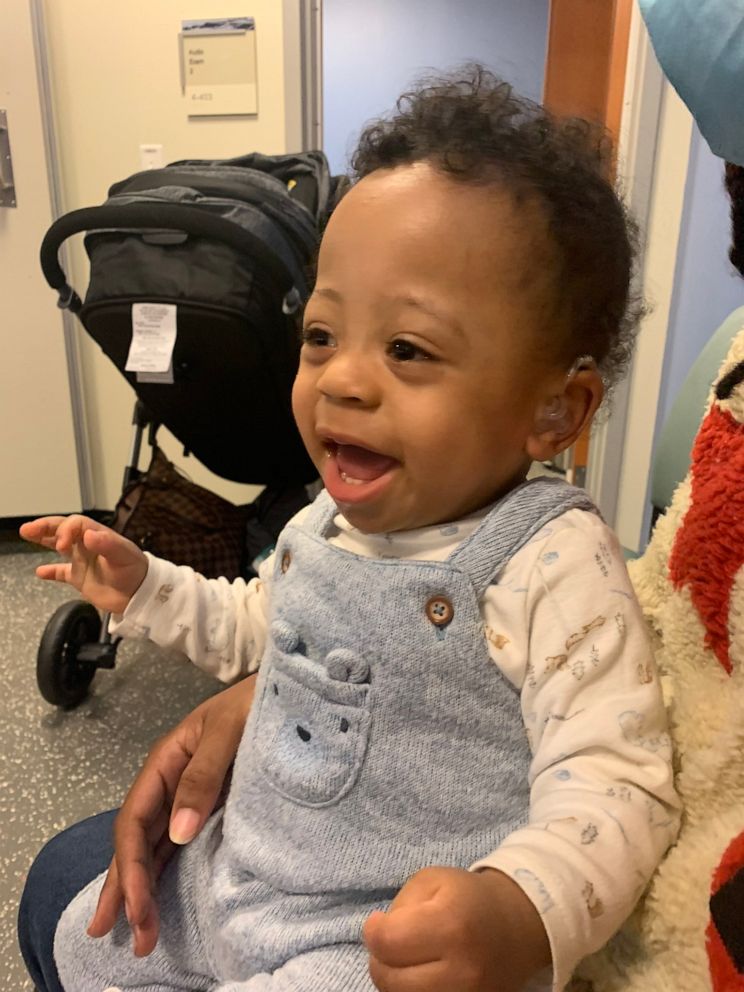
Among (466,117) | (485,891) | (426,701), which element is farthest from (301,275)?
(485,891)

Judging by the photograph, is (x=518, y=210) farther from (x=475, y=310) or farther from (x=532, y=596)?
(x=532, y=596)

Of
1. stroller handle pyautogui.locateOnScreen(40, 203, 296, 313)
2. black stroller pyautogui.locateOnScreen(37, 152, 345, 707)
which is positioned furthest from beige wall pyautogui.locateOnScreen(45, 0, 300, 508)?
stroller handle pyautogui.locateOnScreen(40, 203, 296, 313)

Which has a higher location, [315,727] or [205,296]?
[205,296]

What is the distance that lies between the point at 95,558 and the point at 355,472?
30 centimetres

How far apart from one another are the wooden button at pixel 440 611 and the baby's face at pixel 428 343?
76mm

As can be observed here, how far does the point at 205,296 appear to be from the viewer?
55.4 inches

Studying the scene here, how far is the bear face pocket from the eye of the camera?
23.2 inches

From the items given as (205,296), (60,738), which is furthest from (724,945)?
(60,738)

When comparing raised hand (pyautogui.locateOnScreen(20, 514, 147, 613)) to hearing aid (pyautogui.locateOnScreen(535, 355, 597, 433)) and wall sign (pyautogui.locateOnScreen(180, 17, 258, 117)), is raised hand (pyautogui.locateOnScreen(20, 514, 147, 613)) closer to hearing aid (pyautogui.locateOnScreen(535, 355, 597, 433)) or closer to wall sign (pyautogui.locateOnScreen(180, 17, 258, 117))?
hearing aid (pyautogui.locateOnScreen(535, 355, 597, 433))

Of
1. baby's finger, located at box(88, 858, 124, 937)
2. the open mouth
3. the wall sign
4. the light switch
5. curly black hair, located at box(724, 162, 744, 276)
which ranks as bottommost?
baby's finger, located at box(88, 858, 124, 937)

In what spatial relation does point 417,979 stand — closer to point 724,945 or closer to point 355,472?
point 724,945

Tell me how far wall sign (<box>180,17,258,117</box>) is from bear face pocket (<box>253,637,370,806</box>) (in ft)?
6.67

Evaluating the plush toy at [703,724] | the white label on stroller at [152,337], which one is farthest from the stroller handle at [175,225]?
the plush toy at [703,724]

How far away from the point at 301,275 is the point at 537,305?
3.17 feet
